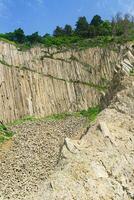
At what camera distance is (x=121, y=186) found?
13.3 meters

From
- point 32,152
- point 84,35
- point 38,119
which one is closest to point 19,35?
point 84,35

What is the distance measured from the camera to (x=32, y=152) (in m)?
44.7

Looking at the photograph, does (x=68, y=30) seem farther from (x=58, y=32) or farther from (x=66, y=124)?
(x=66, y=124)

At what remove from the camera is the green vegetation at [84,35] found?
75125mm

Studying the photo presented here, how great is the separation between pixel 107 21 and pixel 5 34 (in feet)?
60.5

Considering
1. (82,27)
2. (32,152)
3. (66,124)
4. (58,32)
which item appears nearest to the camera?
(32,152)

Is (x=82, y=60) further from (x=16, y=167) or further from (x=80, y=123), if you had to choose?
(x=16, y=167)

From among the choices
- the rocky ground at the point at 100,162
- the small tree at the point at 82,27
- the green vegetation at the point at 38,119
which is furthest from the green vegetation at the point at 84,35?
the rocky ground at the point at 100,162

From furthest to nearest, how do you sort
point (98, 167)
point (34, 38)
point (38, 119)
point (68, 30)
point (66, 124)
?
1. point (68, 30)
2. point (34, 38)
3. point (38, 119)
4. point (66, 124)
5. point (98, 167)

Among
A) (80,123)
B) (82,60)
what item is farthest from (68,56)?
(80,123)

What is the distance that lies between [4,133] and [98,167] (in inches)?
1584

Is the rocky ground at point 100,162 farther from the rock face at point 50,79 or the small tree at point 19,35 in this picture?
the small tree at point 19,35

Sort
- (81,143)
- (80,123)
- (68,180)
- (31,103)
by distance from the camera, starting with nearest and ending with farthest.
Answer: (68,180), (81,143), (80,123), (31,103)

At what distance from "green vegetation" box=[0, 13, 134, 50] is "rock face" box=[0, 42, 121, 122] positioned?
2334 mm
